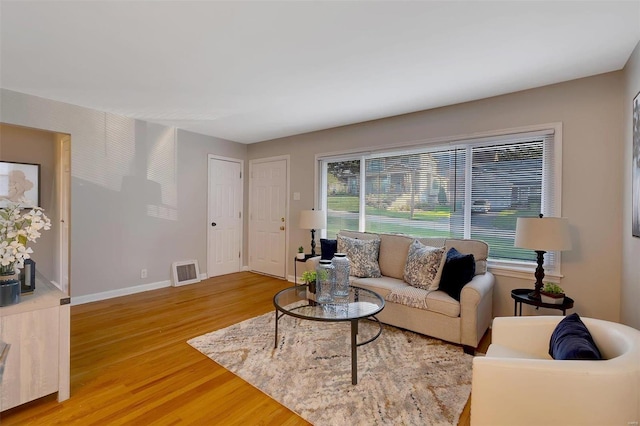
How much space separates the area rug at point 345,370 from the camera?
1.78 metres

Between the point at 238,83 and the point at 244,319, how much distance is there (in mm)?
2446

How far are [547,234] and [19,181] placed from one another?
569 centimetres

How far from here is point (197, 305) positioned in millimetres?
→ 3615

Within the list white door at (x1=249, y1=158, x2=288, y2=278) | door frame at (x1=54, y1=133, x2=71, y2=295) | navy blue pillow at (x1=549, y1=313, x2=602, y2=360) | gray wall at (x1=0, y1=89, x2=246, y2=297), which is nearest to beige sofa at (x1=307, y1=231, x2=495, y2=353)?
navy blue pillow at (x1=549, y1=313, x2=602, y2=360)

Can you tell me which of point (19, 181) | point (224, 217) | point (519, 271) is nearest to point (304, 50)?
point (519, 271)

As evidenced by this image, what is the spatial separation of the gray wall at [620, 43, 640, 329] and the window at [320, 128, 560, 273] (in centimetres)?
46

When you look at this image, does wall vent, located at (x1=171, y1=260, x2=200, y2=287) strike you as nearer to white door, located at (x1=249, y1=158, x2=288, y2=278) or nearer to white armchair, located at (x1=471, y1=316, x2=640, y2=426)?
white door, located at (x1=249, y1=158, x2=288, y2=278)

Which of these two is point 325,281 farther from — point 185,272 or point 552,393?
point 185,272

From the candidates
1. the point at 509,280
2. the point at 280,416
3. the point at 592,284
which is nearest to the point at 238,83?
the point at 280,416

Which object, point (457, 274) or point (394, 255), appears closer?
A: point (457, 274)

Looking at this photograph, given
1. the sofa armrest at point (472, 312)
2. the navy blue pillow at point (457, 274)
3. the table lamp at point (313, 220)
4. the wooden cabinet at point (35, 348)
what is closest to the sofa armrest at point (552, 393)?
the sofa armrest at point (472, 312)

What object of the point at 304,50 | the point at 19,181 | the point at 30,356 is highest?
the point at 304,50

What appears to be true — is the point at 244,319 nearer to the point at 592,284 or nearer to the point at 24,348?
the point at 24,348

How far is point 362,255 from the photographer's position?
11.1 ft
